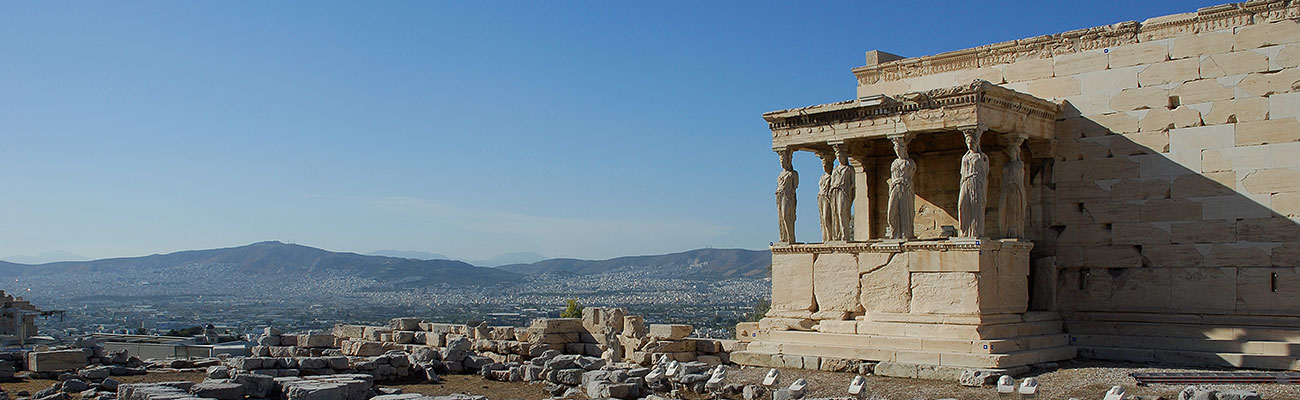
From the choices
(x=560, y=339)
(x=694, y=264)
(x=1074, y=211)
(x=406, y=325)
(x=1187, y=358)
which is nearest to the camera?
(x=1187, y=358)

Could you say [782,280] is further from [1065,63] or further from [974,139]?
[1065,63]

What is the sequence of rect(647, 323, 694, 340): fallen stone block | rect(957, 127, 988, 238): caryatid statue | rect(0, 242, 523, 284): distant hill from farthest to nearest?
1. rect(0, 242, 523, 284): distant hill
2. rect(647, 323, 694, 340): fallen stone block
3. rect(957, 127, 988, 238): caryatid statue

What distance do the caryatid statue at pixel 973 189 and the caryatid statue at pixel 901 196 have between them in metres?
0.83

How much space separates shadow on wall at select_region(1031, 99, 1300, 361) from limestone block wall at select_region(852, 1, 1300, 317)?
0.7 inches

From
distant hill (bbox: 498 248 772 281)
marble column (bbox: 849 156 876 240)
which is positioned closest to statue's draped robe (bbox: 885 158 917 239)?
marble column (bbox: 849 156 876 240)

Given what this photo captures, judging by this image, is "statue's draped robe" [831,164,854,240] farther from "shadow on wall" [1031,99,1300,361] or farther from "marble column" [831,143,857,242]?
"shadow on wall" [1031,99,1300,361]

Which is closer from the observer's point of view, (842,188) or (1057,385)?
(1057,385)

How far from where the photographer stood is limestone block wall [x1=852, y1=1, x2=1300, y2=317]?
16.1m

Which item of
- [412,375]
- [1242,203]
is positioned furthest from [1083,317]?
[412,375]

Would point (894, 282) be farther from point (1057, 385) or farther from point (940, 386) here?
point (1057, 385)

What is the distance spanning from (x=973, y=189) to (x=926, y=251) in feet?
3.40

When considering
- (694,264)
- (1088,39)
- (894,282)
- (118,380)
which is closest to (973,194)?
(894,282)

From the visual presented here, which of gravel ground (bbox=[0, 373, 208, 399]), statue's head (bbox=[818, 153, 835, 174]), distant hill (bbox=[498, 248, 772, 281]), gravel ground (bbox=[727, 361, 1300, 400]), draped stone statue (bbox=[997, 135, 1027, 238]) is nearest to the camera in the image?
gravel ground (bbox=[727, 361, 1300, 400])

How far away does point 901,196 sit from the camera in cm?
1720
